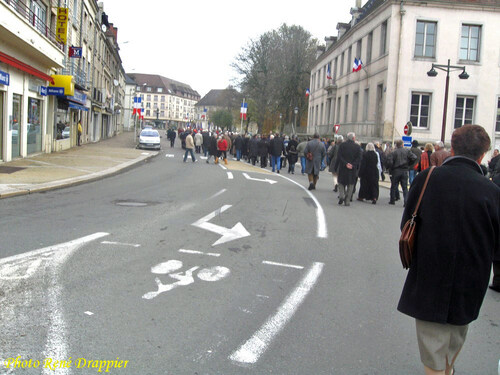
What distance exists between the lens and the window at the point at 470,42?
29578 mm

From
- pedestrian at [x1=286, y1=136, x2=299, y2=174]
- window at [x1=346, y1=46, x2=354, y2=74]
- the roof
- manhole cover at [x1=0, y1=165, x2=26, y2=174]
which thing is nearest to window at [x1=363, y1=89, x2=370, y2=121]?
window at [x1=346, y1=46, x2=354, y2=74]

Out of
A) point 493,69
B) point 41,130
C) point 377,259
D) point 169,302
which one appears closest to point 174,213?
point 377,259

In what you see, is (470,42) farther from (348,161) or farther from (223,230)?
(223,230)

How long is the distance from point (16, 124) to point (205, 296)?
55.6 feet

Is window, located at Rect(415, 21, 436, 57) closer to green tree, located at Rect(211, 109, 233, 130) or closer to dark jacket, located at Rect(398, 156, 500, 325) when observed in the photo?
dark jacket, located at Rect(398, 156, 500, 325)

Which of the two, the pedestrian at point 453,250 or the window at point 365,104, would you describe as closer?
the pedestrian at point 453,250

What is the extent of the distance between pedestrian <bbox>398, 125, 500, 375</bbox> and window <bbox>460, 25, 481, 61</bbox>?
30.1m

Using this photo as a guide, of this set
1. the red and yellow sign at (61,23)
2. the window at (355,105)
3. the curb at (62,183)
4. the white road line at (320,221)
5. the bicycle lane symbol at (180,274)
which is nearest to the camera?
the bicycle lane symbol at (180,274)

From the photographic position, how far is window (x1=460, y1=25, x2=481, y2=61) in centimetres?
2958

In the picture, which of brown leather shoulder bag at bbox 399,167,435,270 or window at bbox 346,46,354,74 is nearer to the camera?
brown leather shoulder bag at bbox 399,167,435,270

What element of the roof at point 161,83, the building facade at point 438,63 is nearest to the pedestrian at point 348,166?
the building facade at point 438,63

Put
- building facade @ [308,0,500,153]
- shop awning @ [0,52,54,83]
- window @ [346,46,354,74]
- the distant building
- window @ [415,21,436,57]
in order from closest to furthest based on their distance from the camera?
shop awning @ [0,52,54,83], building facade @ [308,0,500,153], window @ [415,21,436,57], window @ [346,46,354,74], the distant building

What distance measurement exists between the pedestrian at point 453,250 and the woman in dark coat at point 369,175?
1060 cm

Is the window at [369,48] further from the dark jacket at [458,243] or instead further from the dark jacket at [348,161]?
the dark jacket at [458,243]
